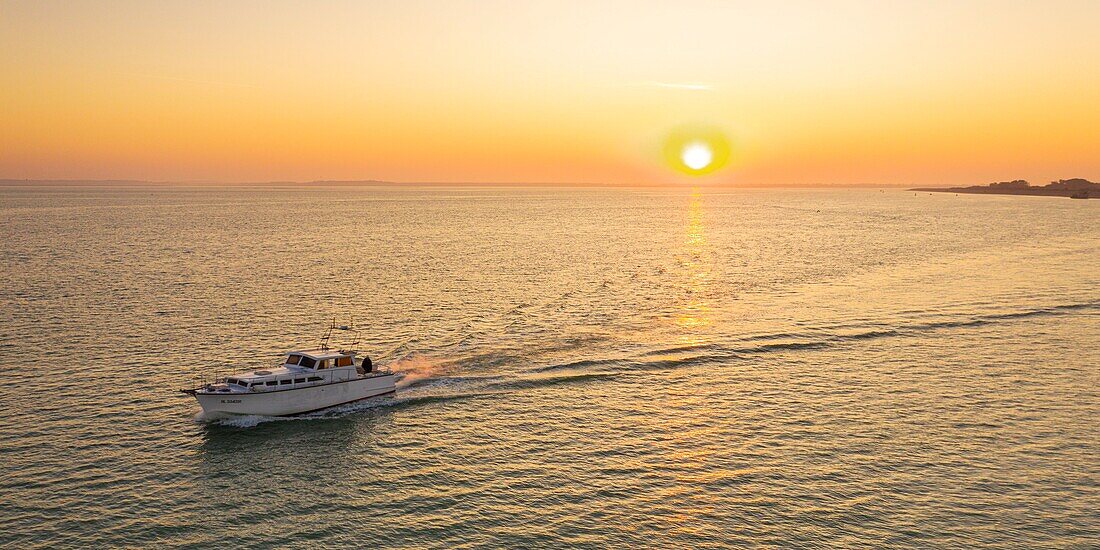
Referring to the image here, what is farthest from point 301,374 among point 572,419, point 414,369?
point 572,419

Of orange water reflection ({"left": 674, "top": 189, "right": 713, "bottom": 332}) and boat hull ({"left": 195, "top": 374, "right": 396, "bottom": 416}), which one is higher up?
orange water reflection ({"left": 674, "top": 189, "right": 713, "bottom": 332})

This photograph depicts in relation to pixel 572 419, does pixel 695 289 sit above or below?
above

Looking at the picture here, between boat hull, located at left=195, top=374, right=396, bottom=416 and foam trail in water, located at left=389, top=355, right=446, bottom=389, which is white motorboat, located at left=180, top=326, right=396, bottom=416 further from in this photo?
foam trail in water, located at left=389, top=355, right=446, bottom=389

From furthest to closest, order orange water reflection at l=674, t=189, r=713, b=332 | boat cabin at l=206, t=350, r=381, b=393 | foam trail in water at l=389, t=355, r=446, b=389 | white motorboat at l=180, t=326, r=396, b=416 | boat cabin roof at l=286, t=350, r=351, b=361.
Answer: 1. orange water reflection at l=674, t=189, r=713, b=332
2. foam trail in water at l=389, t=355, r=446, b=389
3. boat cabin roof at l=286, t=350, r=351, b=361
4. boat cabin at l=206, t=350, r=381, b=393
5. white motorboat at l=180, t=326, r=396, b=416

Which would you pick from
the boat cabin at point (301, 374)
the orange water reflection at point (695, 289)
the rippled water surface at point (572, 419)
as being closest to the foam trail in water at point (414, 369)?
the rippled water surface at point (572, 419)

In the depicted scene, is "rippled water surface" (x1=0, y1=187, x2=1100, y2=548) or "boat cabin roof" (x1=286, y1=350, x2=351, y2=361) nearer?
"rippled water surface" (x1=0, y1=187, x2=1100, y2=548)

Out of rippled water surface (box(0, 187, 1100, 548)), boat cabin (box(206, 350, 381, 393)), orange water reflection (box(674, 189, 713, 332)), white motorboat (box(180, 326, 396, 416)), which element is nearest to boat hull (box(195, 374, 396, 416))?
white motorboat (box(180, 326, 396, 416))

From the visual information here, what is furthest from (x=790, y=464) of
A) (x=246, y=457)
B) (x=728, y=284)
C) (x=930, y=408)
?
(x=728, y=284)

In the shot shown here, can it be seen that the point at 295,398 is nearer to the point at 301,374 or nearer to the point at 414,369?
the point at 301,374

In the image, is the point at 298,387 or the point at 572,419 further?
the point at 298,387

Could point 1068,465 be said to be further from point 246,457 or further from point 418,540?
point 246,457
